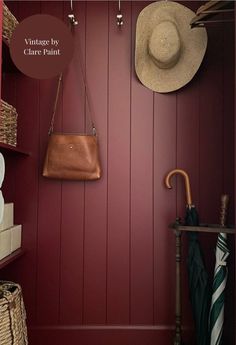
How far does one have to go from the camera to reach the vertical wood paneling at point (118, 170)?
7.45ft

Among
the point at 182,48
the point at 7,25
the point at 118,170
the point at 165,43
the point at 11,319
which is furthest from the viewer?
the point at 118,170

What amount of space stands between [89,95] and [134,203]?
29.3 inches

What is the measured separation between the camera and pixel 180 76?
2.22 m

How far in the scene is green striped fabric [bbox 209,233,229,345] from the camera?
191 centimetres

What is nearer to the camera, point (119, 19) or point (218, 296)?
point (218, 296)

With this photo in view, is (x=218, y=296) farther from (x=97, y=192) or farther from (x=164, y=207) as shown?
(x=97, y=192)

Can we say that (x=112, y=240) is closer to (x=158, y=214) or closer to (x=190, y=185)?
(x=158, y=214)

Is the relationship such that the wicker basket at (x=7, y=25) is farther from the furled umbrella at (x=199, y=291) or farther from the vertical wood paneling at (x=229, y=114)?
the furled umbrella at (x=199, y=291)

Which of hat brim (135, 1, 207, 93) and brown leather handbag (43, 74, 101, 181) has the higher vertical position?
hat brim (135, 1, 207, 93)

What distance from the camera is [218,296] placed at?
75.8 inches

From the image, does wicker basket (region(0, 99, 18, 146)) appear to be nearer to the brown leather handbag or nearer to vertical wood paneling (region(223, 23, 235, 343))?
the brown leather handbag

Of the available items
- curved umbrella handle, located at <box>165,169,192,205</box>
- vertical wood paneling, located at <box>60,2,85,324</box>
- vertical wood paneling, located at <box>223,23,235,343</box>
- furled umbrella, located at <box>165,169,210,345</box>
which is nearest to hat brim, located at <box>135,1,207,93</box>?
vertical wood paneling, located at <box>223,23,235,343</box>

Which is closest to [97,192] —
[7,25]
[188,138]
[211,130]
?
[188,138]

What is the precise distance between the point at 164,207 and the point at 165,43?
981 mm
